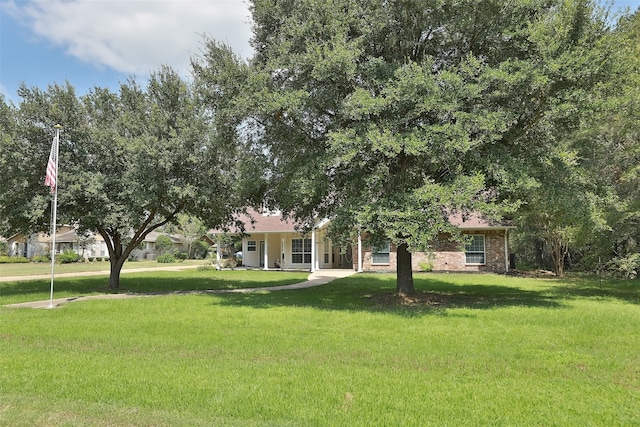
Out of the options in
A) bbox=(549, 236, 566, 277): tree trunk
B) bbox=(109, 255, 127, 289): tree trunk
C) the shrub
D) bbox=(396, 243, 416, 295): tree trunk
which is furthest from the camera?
the shrub

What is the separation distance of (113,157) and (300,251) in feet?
59.5

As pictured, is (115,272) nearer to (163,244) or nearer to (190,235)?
(190,235)

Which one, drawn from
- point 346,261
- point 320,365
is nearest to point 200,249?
point 346,261

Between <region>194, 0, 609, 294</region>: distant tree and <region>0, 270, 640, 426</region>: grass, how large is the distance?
2730 mm

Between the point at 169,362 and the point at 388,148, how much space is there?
6.34 metres

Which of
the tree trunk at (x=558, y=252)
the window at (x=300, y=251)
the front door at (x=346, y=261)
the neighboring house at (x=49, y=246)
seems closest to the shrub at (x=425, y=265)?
the front door at (x=346, y=261)

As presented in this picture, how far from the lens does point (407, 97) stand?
10211 mm

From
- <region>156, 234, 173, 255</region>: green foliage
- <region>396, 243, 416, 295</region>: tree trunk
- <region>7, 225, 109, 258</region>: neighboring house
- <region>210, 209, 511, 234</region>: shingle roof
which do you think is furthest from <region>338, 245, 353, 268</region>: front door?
<region>7, 225, 109, 258</region>: neighboring house

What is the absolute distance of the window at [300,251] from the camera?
105ft

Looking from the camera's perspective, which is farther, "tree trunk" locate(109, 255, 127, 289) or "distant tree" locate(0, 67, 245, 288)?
"tree trunk" locate(109, 255, 127, 289)

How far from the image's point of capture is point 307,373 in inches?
237

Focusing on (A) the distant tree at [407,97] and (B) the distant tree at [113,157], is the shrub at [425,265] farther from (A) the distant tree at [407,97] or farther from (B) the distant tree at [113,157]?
(A) the distant tree at [407,97]

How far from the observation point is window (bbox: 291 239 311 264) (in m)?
32.2

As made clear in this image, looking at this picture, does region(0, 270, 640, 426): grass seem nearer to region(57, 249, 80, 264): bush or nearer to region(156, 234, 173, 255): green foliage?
region(57, 249, 80, 264): bush
